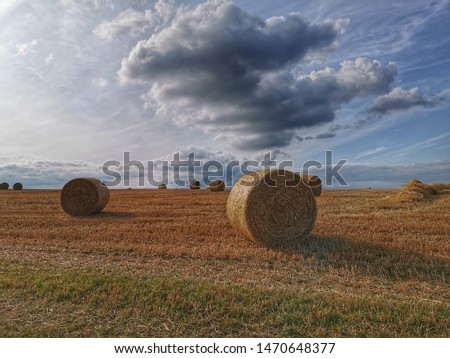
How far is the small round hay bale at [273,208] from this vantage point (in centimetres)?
1045

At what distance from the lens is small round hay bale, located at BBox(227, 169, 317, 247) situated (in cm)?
1045

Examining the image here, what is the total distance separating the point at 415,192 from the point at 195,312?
18.8m

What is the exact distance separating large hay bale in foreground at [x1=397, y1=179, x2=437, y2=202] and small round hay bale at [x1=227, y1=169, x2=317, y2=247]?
11238 millimetres

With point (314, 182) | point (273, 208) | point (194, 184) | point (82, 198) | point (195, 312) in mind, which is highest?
point (194, 184)

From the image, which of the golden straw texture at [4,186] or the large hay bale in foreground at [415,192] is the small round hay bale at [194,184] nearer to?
the golden straw texture at [4,186]

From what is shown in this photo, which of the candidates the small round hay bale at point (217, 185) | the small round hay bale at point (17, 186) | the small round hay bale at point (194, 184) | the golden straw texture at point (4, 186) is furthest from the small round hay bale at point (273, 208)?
the golden straw texture at point (4, 186)

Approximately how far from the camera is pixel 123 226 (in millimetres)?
13031

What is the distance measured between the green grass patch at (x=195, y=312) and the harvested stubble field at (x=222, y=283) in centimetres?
2

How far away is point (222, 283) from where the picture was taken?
6363mm

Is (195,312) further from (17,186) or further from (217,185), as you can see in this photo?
(17,186)

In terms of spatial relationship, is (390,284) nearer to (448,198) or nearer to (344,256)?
(344,256)

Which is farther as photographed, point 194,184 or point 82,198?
point 194,184

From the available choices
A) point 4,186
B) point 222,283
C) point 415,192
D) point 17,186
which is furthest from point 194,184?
point 222,283

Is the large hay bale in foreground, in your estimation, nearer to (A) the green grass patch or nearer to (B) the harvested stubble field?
(B) the harvested stubble field
